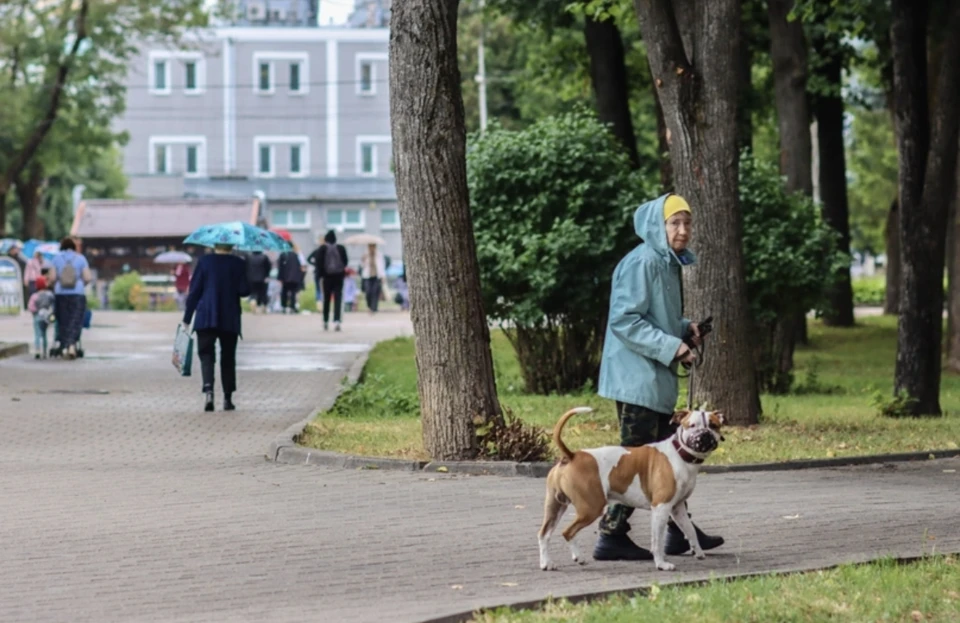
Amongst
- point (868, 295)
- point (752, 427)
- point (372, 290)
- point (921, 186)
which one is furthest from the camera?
point (868, 295)

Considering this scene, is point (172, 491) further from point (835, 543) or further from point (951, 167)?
point (951, 167)

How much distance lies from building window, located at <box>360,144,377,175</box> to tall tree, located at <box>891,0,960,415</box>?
68.2m

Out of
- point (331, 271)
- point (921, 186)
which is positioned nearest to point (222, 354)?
point (921, 186)

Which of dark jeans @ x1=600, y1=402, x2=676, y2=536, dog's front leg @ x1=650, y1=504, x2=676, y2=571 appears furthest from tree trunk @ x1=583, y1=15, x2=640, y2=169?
dog's front leg @ x1=650, y1=504, x2=676, y2=571

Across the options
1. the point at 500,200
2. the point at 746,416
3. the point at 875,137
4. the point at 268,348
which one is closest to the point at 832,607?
the point at 746,416

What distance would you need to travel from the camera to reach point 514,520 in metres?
10.5

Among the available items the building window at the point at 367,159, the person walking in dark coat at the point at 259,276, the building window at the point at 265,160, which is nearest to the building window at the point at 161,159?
the building window at the point at 265,160

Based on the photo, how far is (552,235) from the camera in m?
20.1

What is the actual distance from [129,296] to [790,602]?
46858 mm

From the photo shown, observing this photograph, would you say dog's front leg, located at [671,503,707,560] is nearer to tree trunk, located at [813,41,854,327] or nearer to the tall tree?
the tall tree

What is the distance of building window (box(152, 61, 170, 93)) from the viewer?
8450 cm

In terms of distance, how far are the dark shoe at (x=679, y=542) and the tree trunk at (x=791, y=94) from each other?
60.7ft

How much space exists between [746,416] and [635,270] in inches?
288

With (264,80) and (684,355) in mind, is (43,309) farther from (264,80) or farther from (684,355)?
(264,80)
